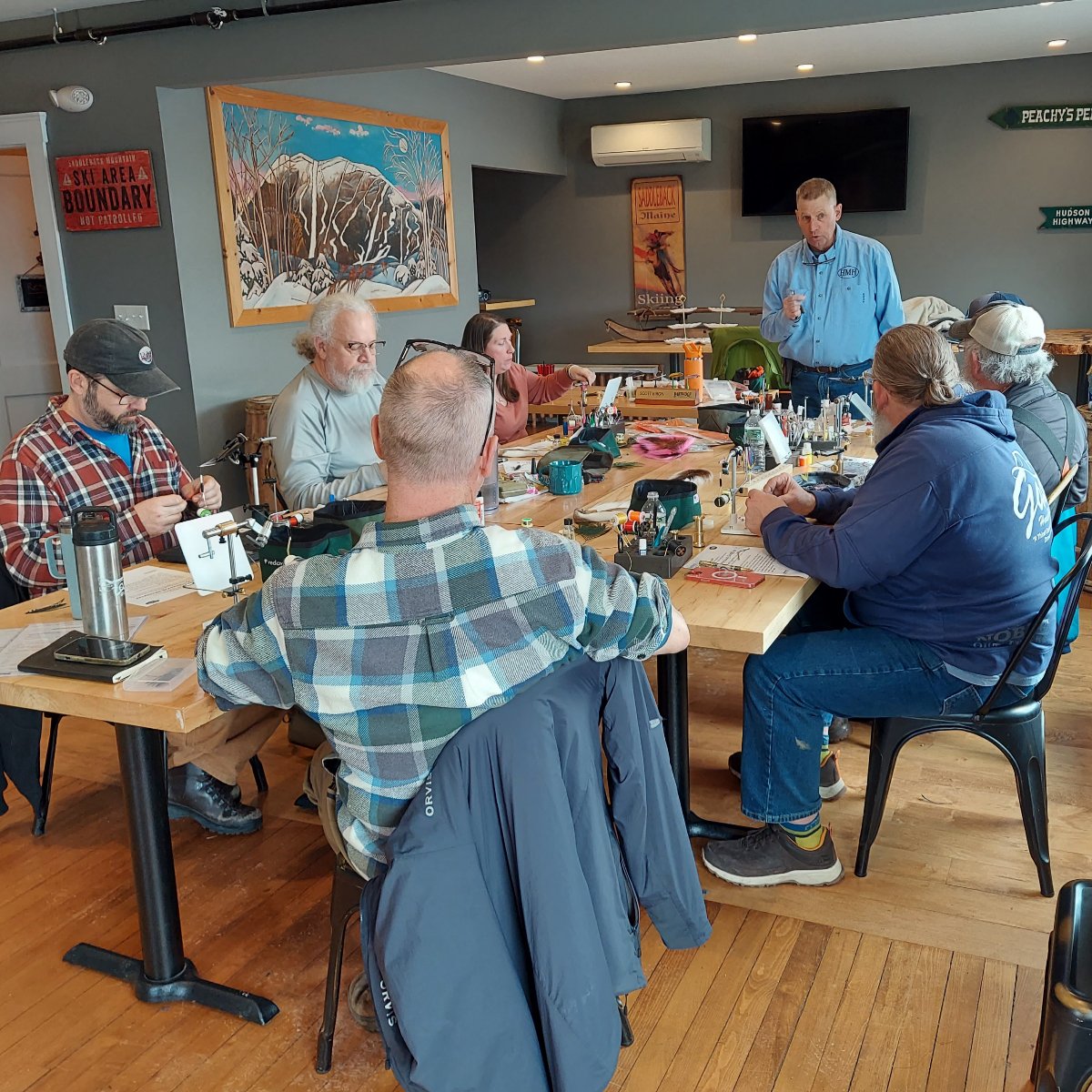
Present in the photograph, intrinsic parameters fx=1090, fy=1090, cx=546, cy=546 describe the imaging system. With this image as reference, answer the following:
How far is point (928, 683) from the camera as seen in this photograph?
2330 mm

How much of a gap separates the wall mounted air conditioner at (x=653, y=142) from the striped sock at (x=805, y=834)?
6.97 metres

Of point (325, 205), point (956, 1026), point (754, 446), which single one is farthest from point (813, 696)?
point (325, 205)

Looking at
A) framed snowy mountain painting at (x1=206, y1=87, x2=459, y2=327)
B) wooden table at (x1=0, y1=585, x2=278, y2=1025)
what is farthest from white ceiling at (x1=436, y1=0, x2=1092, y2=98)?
wooden table at (x1=0, y1=585, x2=278, y2=1025)

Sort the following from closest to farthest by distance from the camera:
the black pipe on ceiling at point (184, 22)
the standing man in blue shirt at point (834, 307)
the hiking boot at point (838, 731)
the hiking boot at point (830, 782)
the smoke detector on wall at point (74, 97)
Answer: the hiking boot at point (830, 782) < the hiking boot at point (838, 731) < the black pipe on ceiling at point (184, 22) < the smoke detector on wall at point (74, 97) < the standing man in blue shirt at point (834, 307)

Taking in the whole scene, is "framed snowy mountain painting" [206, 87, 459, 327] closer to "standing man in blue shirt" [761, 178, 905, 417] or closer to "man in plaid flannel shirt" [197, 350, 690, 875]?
"standing man in blue shirt" [761, 178, 905, 417]

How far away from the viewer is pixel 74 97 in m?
4.62

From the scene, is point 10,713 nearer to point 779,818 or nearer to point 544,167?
point 779,818

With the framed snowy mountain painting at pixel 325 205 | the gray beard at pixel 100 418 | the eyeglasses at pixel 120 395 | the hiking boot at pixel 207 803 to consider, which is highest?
the framed snowy mountain painting at pixel 325 205

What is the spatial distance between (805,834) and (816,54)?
6259 mm

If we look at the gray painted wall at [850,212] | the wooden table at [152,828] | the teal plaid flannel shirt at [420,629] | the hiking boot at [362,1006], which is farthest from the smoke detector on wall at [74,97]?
the gray painted wall at [850,212]

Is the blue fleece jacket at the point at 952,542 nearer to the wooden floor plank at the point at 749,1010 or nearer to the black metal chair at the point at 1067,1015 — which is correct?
the wooden floor plank at the point at 749,1010

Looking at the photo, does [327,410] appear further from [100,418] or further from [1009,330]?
[1009,330]

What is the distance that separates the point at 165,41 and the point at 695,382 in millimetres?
2547

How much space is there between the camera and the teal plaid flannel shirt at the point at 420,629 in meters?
1.48
